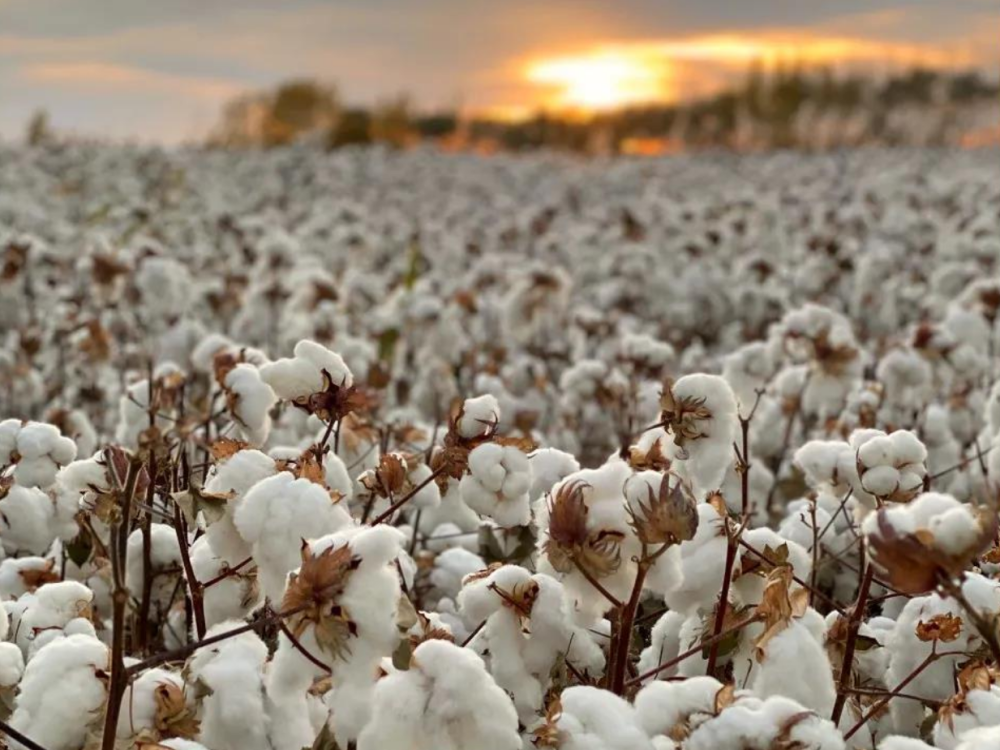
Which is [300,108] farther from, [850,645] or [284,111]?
[850,645]

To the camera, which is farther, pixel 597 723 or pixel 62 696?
pixel 62 696

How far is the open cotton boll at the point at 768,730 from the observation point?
1.29 meters

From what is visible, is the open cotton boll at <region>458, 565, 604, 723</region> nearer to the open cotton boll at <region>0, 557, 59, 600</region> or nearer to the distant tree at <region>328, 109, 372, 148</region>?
the open cotton boll at <region>0, 557, 59, 600</region>

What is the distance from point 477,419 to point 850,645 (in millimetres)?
584

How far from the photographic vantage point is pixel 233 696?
1535mm

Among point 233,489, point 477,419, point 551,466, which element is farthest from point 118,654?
point 551,466

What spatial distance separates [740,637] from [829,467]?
65 centimetres

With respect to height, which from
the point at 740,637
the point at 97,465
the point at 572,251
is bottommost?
the point at 572,251

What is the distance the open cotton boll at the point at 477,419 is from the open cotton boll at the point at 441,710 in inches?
21.0

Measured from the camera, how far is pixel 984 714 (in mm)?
1497

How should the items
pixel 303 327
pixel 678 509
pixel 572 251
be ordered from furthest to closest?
pixel 572 251 → pixel 303 327 → pixel 678 509

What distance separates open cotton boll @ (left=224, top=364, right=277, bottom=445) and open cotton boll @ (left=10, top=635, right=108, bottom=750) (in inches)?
22.8

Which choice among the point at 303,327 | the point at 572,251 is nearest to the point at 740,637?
the point at 303,327

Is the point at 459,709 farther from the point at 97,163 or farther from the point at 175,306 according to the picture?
the point at 97,163
